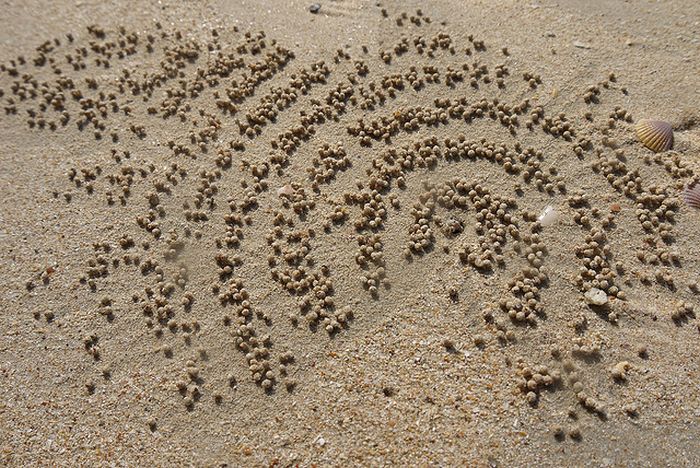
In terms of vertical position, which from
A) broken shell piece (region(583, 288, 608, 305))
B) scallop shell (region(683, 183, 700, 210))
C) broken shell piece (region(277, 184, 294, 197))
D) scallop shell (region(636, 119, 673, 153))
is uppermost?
scallop shell (region(636, 119, 673, 153))

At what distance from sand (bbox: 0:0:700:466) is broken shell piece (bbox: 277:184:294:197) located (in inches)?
0.9

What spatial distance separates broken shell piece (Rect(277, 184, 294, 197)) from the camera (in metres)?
4.53

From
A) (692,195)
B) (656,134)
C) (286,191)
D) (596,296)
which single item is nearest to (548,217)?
(596,296)

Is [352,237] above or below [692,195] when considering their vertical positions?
below

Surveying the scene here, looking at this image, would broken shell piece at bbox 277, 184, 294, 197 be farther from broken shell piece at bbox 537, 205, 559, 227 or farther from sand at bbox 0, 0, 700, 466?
broken shell piece at bbox 537, 205, 559, 227

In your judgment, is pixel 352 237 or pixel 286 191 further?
pixel 286 191

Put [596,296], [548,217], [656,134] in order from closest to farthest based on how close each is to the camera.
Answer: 1. [596,296]
2. [548,217]
3. [656,134]

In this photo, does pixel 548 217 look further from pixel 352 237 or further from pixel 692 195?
pixel 352 237

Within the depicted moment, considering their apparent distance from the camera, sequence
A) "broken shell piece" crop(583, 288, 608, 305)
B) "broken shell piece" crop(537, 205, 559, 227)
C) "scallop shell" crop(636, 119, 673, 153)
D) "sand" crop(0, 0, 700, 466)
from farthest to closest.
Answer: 1. "scallop shell" crop(636, 119, 673, 153)
2. "broken shell piece" crop(537, 205, 559, 227)
3. "broken shell piece" crop(583, 288, 608, 305)
4. "sand" crop(0, 0, 700, 466)

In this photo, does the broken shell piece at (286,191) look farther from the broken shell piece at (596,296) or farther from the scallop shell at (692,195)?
the scallop shell at (692,195)

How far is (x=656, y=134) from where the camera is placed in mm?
4512

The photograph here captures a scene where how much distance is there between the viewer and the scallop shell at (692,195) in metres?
4.19

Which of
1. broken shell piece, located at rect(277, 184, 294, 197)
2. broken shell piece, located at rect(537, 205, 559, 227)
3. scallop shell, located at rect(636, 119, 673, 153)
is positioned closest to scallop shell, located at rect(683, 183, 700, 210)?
scallop shell, located at rect(636, 119, 673, 153)

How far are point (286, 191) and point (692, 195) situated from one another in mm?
2944
